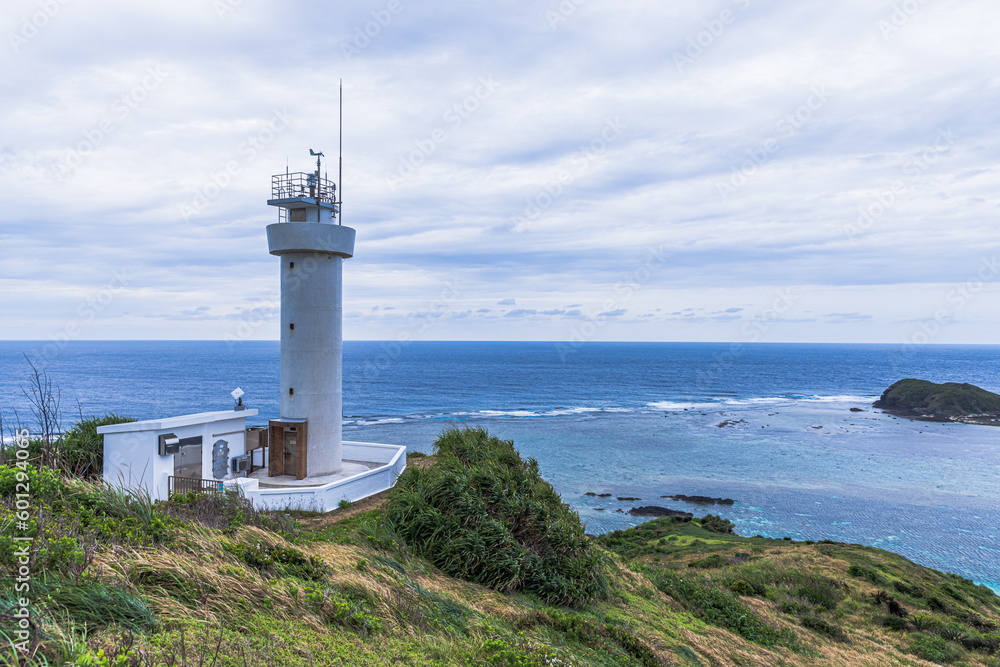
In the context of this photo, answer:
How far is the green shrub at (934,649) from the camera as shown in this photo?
1261 centimetres

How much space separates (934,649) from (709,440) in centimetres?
3870

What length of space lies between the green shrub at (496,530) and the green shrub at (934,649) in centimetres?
848

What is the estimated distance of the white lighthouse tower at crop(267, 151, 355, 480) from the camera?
1873 cm

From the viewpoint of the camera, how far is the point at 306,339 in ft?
62.1

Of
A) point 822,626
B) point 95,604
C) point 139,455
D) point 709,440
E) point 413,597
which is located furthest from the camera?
point 709,440

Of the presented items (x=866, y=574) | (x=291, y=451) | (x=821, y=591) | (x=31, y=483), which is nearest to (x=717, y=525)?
(x=866, y=574)

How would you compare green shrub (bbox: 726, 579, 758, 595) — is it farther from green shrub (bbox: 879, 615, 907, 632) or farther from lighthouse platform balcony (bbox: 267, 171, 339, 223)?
lighthouse platform balcony (bbox: 267, 171, 339, 223)

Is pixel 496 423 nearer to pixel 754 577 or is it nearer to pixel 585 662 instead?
pixel 754 577

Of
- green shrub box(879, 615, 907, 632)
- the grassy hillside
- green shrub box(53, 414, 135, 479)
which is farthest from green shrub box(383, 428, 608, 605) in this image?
green shrub box(879, 615, 907, 632)

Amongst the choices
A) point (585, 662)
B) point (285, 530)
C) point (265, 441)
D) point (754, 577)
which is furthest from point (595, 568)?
point (265, 441)

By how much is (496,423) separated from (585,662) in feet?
161

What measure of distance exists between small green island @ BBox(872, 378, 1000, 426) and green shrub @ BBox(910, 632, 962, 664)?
209ft

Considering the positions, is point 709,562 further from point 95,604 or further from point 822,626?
point 95,604

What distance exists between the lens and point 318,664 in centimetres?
447
